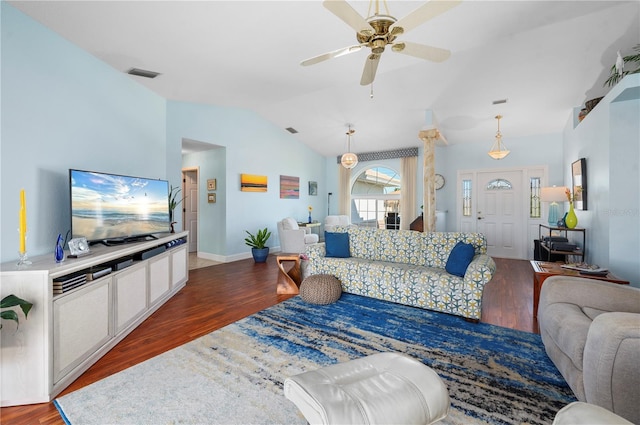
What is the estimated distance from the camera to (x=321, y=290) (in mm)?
3189

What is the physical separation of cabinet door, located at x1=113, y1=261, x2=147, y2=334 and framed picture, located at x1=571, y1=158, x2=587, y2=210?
5400 millimetres

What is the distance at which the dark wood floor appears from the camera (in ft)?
6.31

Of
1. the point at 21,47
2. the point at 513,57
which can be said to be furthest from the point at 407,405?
the point at 513,57

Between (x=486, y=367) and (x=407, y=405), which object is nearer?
(x=407, y=405)

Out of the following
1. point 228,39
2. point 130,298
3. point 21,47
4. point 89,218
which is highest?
point 228,39

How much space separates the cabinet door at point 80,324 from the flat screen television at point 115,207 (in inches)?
24.4

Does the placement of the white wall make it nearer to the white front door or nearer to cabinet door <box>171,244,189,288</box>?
the white front door

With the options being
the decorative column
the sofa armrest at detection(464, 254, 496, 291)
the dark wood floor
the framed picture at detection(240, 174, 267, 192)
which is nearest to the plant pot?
the dark wood floor

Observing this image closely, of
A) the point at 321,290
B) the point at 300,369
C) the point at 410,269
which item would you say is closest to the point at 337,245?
the point at 321,290

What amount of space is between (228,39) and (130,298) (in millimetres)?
2719

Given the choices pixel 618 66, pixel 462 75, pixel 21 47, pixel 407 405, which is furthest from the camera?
pixel 462 75

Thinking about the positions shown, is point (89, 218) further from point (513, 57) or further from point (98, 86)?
point (513, 57)

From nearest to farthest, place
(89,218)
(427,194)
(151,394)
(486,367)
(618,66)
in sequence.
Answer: (151,394) < (486,367) < (89,218) < (618,66) < (427,194)

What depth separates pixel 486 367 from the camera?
6.54 feet
